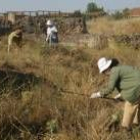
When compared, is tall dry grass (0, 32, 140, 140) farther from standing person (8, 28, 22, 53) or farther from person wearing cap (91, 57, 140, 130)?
standing person (8, 28, 22, 53)

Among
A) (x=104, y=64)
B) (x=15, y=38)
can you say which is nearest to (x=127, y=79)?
(x=104, y=64)

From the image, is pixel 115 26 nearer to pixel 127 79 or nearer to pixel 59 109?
pixel 59 109

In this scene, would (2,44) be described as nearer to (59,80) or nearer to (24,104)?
(59,80)

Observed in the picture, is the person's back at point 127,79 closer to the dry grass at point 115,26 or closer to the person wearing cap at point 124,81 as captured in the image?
the person wearing cap at point 124,81

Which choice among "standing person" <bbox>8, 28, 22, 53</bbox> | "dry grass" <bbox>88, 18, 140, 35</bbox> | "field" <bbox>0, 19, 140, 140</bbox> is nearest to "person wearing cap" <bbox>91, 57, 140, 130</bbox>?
"field" <bbox>0, 19, 140, 140</bbox>

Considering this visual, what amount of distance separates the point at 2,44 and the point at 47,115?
39.7 ft

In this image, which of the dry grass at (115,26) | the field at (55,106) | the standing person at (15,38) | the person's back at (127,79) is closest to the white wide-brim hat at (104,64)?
the person's back at (127,79)

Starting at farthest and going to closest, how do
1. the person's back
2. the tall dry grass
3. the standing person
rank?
the standing person → the person's back → the tall dry grass

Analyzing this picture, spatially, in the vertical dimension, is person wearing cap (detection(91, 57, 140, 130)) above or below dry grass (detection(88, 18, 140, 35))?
above

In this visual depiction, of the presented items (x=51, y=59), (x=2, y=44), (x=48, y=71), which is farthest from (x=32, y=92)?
(x=2, y=44)

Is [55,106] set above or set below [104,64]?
below

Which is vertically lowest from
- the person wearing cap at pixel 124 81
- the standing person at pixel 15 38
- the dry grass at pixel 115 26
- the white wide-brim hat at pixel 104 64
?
the dry grass at pixel 115 26

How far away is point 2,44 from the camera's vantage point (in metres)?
23.4

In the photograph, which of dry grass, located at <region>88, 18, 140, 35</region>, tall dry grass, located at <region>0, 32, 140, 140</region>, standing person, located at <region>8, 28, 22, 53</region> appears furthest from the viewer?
dry grass, located at <region>88, 18, 140, 35</region>
